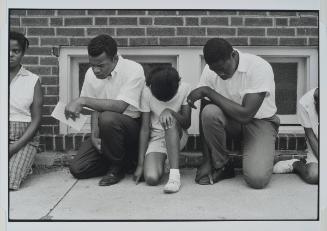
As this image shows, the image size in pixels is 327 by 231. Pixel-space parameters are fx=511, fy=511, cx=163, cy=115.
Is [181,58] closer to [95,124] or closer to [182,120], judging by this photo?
[182,120]

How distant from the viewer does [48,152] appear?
139 inches

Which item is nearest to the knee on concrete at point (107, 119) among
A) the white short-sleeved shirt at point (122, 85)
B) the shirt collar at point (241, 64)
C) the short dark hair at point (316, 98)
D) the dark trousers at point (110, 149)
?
the dark trousers at point (110, 149)

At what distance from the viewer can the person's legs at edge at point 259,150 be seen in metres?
3.06

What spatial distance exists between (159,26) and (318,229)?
64.7 inches

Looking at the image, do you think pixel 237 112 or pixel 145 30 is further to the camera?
pixel 145 30

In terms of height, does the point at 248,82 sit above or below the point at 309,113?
above

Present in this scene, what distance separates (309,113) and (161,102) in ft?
3.00

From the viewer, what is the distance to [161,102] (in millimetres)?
3195

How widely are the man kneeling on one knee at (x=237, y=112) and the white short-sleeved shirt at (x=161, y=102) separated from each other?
0.08 metres

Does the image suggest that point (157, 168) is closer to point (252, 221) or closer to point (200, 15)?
point (252, 221)

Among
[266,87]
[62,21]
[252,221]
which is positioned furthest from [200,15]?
[252,221]

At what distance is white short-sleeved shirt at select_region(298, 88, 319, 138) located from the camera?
10.2 feet

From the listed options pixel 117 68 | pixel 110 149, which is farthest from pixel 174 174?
pixel 117 68

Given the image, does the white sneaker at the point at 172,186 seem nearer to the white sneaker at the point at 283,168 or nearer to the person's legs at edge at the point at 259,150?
the person's legs at edge at the point at 259,150
